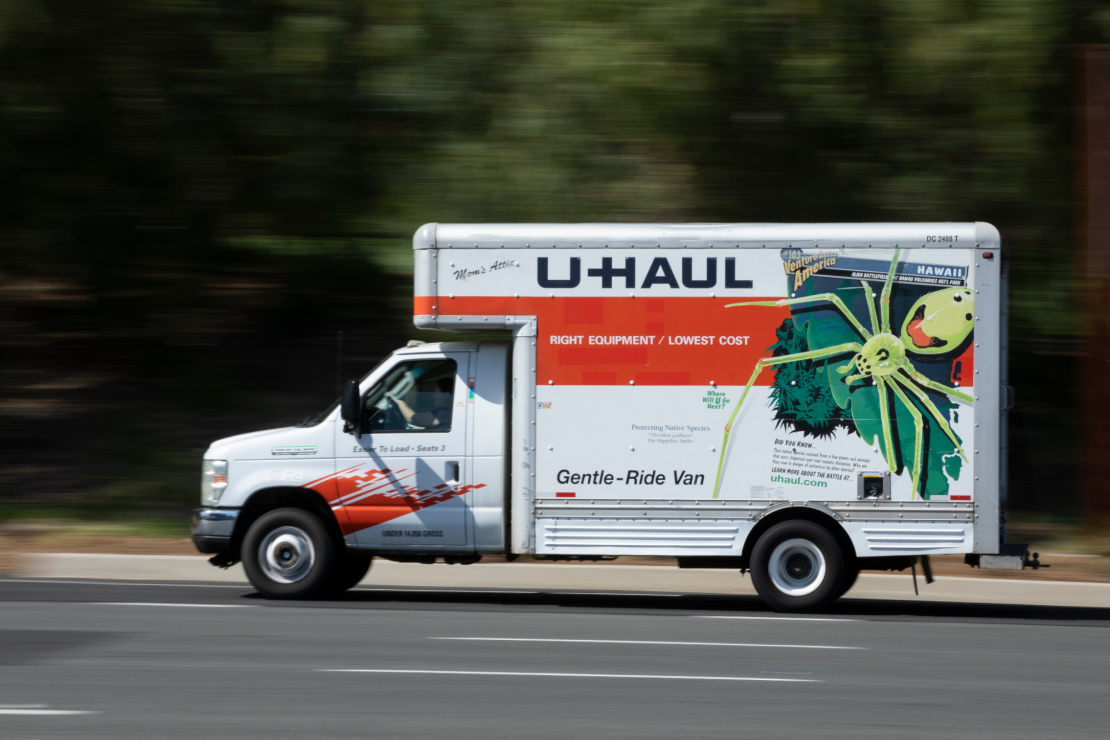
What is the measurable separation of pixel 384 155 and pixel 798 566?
8064 millimetres

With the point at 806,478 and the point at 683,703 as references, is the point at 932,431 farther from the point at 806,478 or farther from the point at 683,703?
the point at 683,703

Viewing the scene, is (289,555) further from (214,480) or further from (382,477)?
(382,477)

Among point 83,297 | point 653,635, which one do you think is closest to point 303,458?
point 653,635

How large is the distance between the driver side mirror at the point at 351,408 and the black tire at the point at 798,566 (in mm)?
3209

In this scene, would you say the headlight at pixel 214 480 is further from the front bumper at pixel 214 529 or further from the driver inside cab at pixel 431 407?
the driver inside cab at pixel 431 407

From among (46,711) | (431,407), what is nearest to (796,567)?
(431,407)

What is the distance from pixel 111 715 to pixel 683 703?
2.79 m

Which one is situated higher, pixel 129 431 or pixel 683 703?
pixel 129 431

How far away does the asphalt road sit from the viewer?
19.3 ft

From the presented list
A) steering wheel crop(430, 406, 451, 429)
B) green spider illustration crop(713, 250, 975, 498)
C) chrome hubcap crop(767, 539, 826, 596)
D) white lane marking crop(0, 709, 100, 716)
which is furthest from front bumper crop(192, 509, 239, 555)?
green spider illustration crop(713, 250, 975, 498)

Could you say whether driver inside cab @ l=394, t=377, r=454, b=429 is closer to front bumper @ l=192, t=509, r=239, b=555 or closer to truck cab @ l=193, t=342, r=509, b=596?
truck cab @ l=193, t=342, r=509, b=596

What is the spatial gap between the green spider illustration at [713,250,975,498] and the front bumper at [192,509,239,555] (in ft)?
14.9

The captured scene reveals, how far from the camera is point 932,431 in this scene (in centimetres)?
920

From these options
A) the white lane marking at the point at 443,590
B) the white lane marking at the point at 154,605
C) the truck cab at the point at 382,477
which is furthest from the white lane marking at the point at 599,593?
the white lane marking at the point at 154,605
